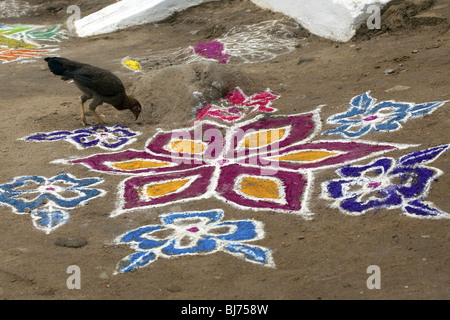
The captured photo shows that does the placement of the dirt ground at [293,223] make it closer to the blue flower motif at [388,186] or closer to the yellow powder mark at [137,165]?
the blue flower motif at [388,186]

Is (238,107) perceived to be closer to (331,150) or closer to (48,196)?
(331,150)

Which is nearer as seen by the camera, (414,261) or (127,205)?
(414,261)

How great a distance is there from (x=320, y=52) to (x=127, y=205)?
4.57m

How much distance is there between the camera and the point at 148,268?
159 inches

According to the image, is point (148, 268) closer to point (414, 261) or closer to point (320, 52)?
point (414, 261)

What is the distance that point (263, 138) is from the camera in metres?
6.32

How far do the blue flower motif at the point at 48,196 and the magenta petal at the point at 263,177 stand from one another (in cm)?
109

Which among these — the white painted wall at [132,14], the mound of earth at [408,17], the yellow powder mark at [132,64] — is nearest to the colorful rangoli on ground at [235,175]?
the mound of earth at [408,17]

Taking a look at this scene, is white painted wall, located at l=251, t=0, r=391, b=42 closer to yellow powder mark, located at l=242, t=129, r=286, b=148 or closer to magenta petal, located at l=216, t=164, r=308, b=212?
yellow powder mark, located at l=242, t=129, r=286, b=148

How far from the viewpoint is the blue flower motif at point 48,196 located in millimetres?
4985

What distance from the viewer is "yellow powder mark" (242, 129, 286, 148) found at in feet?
20.4

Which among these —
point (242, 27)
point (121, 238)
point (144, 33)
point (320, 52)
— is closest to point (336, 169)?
point (121, 238)

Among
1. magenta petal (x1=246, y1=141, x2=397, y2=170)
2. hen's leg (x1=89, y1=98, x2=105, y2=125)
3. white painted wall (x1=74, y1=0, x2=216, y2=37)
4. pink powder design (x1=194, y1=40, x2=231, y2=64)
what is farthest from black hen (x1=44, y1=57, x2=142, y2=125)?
white painted wall (x1=74, y1=0, x2=216, y2=37)

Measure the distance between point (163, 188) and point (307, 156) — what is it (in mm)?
1369
